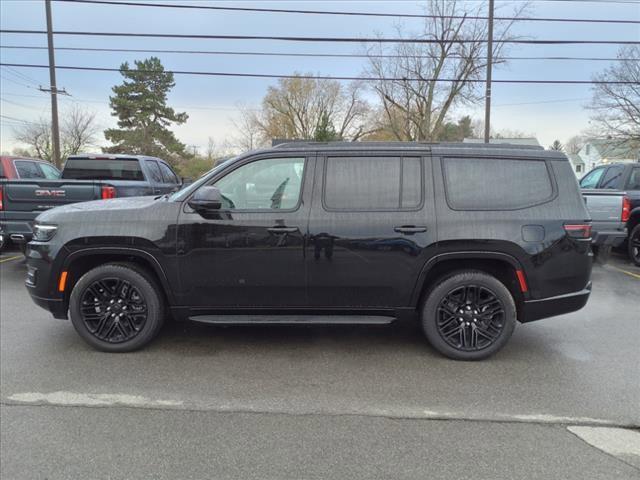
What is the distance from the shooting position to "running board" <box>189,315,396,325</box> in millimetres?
3982

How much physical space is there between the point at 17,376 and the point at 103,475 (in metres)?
1.82

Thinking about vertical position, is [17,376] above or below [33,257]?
below

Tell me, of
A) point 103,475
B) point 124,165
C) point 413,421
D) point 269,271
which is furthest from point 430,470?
point 124,165

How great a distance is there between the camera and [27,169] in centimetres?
947

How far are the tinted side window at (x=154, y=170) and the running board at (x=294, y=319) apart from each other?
6.02 meters

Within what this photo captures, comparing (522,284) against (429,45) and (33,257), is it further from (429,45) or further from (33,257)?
(429,45)

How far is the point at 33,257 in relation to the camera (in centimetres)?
412

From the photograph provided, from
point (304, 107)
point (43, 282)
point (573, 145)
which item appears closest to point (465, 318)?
point (43, 282)

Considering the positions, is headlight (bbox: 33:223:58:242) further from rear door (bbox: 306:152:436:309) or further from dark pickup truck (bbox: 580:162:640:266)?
dark pickup truck (bbox: 580:162:640:266)

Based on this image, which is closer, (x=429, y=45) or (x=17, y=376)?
(x=17, y=376)

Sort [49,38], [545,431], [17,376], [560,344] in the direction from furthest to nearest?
1. [49,38]
2. [560,344]
3. [17,376]
4. [545,431]

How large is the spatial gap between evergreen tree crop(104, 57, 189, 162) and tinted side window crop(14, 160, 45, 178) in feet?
124

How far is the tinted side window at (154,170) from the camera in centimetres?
922

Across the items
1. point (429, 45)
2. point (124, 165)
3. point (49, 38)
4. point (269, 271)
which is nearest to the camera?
point (269, 271)
